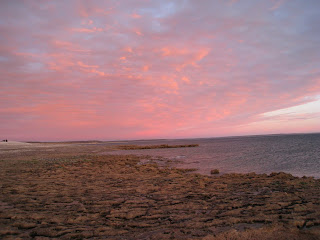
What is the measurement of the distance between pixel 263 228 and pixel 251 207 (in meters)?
2.14

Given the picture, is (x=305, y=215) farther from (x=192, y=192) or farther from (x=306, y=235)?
(x=192, y=192)

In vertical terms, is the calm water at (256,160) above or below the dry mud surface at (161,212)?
below

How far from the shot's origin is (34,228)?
6367 millimetres

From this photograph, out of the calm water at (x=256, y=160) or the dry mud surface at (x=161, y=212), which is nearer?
the dry mud surface at (x=161, y=212)

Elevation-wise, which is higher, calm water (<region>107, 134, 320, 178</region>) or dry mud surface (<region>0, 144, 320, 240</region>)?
dry mud surface (<region>0, 144, 320, 240</region>)

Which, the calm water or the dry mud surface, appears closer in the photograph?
the dry mud surface

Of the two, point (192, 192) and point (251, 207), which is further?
point (192, 192)

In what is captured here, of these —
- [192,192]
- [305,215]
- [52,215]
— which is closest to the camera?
[305,215]

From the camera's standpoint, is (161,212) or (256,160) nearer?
(161,212)

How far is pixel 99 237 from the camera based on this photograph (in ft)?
19.0

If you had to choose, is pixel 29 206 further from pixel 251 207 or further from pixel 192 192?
pixel 251 207

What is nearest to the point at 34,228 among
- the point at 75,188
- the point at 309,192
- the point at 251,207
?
the point at 75,188

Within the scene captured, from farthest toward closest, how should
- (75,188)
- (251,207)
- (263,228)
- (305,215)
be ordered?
(75,188), (251,207), (305,215), (263,228)

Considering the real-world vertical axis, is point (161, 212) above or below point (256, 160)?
above
